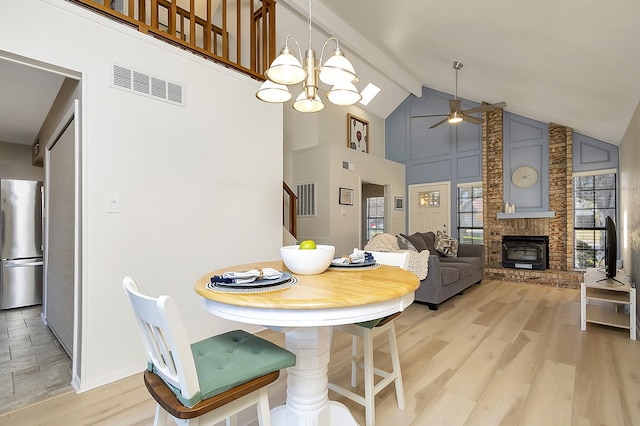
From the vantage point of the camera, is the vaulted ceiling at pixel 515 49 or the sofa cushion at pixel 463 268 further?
the sofa cushion at pixel 463 268

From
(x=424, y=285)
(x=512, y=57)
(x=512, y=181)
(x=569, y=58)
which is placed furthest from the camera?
(x=512, y=181)

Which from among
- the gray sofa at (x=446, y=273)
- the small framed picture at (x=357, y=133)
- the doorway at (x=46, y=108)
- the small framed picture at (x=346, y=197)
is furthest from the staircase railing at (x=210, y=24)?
the gray sofa at (x=446, y=273)

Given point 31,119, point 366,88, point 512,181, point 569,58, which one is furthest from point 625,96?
point 31,119

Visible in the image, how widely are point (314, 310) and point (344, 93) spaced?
1322 mm

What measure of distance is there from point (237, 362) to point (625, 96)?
4.26 meters

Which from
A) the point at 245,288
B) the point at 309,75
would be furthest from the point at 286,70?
the point at 245,288

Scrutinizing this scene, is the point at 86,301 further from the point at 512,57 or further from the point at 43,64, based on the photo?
the point at 512,57

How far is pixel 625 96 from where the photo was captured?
3127 mm

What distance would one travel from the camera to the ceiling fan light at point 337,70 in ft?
5.58

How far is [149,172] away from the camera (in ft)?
7.75

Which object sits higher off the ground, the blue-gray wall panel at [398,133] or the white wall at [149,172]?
the blue-gray wall panel at [398,133]

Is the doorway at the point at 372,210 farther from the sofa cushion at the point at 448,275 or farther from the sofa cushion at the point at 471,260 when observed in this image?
the sofa cushion at the point at 448,275

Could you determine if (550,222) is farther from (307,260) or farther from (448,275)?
(307,260)

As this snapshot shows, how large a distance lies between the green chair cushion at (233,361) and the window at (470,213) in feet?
20.9
